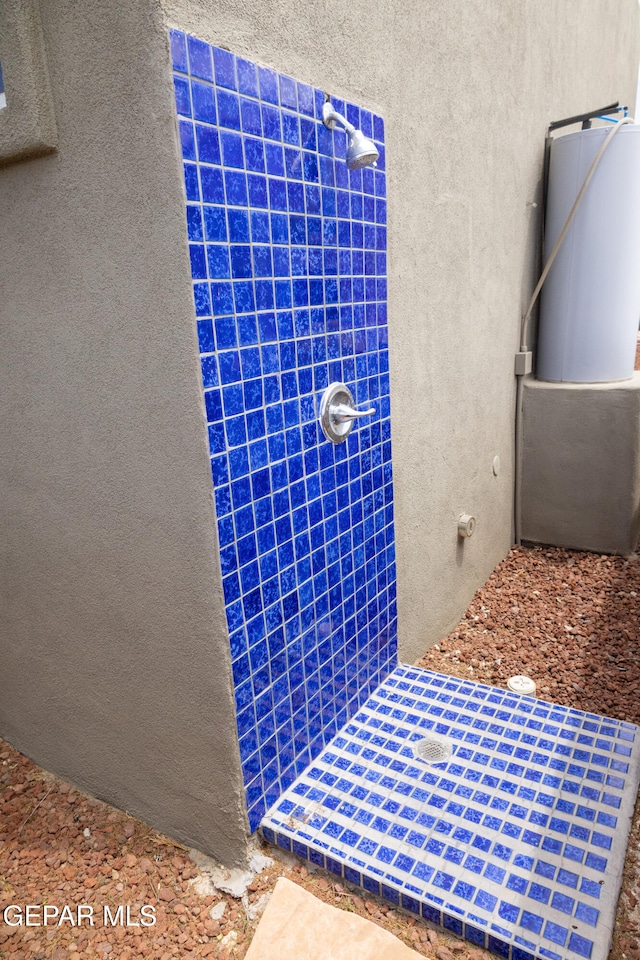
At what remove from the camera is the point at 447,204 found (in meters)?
3.05

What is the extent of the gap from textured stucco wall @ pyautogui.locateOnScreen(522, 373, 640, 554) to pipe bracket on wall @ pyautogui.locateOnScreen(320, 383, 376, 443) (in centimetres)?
232

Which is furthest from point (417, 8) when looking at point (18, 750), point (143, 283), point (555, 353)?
point (18, 750)

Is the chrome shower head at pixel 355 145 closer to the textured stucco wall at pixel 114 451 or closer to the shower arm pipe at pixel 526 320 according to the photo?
the textured stucco wall at pixel 114 451

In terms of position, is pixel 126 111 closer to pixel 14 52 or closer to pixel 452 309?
pixel 14 52

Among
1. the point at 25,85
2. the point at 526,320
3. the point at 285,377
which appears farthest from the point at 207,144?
the point at 526,320

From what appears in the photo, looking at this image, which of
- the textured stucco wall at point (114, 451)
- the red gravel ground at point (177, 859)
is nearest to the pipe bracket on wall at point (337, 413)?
the textured stucco wall at point (114, 451)

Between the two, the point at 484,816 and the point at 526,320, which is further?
the point at 526,320

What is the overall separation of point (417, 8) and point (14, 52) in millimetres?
1698

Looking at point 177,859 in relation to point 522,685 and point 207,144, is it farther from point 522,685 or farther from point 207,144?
point 207,144

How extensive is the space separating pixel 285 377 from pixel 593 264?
2.84m

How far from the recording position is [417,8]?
2.62m

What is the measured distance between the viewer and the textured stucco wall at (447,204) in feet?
7.18

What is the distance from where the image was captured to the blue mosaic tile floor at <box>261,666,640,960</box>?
6.06 feet

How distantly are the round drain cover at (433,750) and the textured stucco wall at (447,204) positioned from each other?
63 centimetres
